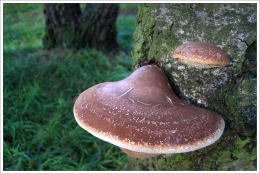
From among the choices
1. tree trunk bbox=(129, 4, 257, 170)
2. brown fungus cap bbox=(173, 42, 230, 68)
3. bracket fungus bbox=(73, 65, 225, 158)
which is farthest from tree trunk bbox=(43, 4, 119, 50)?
brown fungus cap bbox=(173, 42, 230, 68)

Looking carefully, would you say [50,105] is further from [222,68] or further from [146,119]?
[222,68]

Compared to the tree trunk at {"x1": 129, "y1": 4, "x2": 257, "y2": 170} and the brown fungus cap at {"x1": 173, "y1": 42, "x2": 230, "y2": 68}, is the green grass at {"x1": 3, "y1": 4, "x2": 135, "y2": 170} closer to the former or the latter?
the tree trunk at {"x1": 129, "y1": 4, "x2": 257, "y2": 170}

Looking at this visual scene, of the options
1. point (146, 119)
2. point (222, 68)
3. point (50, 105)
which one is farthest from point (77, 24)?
point (146, 119)

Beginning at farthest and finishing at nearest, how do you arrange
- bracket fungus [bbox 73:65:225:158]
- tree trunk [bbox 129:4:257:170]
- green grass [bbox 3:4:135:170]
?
1. green grass [bbox 3:4:135:170]
2. tree trunk [bbox 129:4:257:170]
3. bracket fungus [bbox 73:65:225:158]

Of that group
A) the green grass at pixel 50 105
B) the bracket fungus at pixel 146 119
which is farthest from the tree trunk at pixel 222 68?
the green grass at pixel 50 105

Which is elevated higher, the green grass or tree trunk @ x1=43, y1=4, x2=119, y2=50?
tree trunk @ x1=43, y1=4, x2=119, y2=50

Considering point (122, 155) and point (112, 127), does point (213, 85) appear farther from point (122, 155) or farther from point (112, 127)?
point (122, 155)

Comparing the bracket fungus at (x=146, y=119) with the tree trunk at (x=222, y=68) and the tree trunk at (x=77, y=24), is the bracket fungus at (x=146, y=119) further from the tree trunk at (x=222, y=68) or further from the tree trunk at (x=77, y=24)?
the tree trunk at (x=77, y=24)
